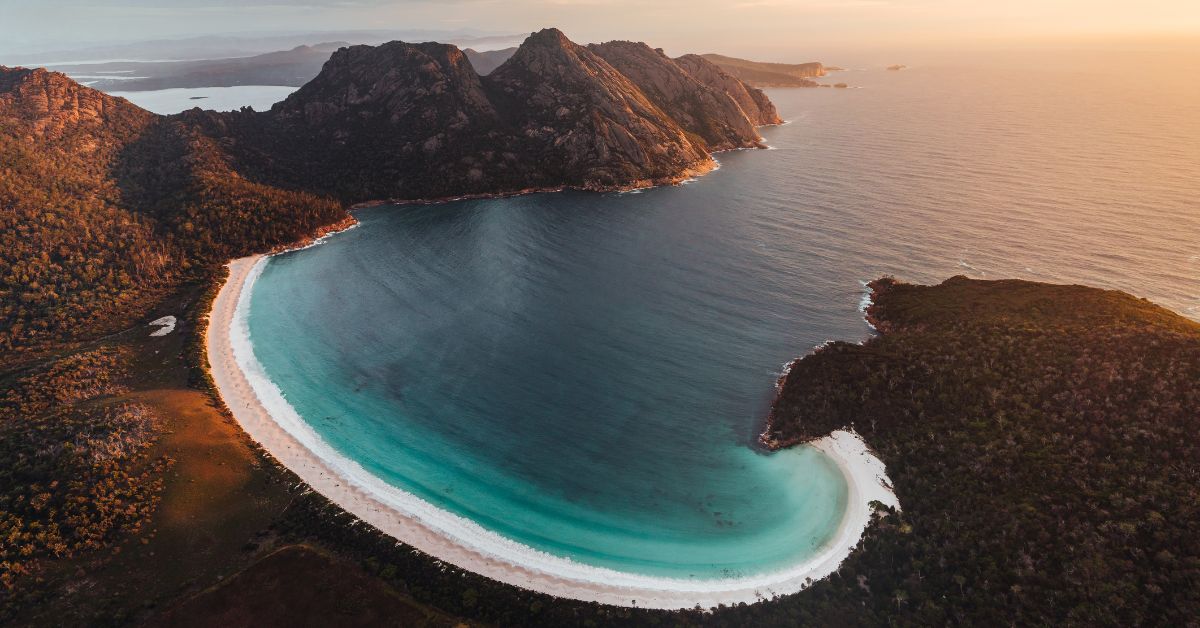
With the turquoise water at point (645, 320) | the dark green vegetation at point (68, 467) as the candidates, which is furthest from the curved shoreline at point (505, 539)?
the dark green vegetation at point (68, 467)

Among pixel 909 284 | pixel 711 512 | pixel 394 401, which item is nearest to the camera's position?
pixel 711 512

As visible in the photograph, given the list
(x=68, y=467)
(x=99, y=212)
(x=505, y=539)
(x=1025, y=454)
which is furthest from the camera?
(x=99, y=212)

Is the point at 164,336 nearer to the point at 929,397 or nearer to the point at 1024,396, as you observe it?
the point at 929,397

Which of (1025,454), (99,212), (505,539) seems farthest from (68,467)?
(1025,454)

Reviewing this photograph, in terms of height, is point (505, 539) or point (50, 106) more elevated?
point (50, 106)

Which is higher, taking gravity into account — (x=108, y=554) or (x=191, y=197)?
(x=191, y=197)

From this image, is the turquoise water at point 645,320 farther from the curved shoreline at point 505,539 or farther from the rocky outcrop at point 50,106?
the rocky outcrop at point 50,106

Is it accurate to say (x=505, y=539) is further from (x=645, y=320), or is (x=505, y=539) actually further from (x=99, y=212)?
(x=99, y=212)

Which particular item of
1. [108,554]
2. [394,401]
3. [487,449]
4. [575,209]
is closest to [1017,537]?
[487,449]
